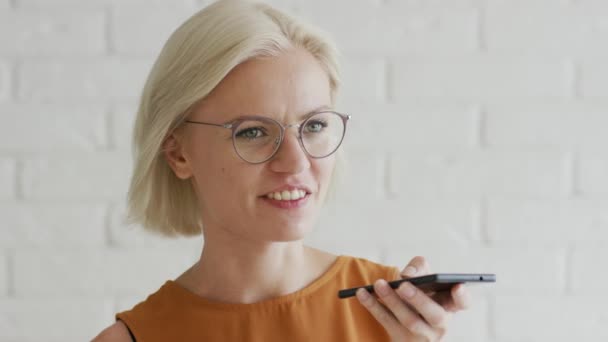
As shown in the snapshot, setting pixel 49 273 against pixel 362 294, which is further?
pixel 49 273

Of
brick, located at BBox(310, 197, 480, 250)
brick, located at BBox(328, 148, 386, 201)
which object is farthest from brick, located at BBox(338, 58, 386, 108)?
brick, located at BBox(310, 197, 480, 250)

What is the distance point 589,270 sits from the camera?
1.88m

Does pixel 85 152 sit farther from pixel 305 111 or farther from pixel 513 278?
pixel 513 278

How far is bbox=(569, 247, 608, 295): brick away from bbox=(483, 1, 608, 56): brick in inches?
17.4

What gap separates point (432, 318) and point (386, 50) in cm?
82

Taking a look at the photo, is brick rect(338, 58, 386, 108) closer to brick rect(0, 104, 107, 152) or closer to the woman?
the woman

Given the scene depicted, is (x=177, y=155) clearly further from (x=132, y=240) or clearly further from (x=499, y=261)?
(x=499, y=261)

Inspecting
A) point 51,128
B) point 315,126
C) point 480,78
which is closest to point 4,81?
point 51,128

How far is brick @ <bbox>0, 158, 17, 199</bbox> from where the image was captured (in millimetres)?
1934

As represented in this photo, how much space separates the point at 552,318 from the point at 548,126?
1.41 feet

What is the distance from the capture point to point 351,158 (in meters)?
1.89

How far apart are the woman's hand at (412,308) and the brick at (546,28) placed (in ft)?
2.68

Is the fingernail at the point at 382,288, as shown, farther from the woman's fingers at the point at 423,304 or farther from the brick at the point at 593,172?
the brick at the point at 593,172

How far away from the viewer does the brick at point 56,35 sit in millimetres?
1932
